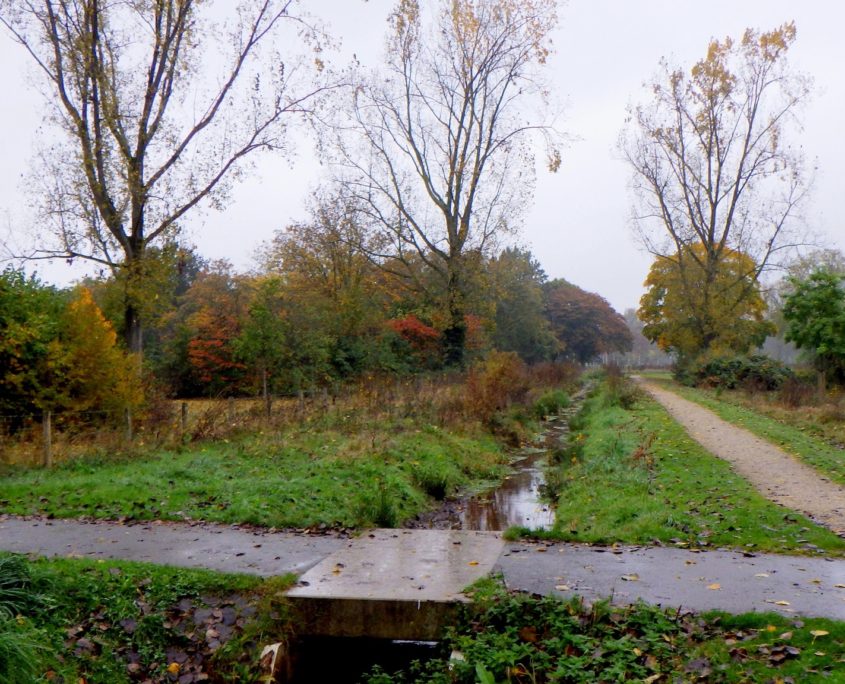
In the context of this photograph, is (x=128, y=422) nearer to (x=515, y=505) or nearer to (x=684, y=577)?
(x=515, y=505)

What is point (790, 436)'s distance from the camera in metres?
18.0

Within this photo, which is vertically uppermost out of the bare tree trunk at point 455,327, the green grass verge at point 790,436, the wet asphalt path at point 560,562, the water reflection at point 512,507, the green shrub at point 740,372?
the bare tree trunk at point 455,327

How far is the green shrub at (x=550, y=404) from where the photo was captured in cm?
3052

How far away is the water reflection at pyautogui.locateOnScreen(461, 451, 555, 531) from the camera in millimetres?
12531

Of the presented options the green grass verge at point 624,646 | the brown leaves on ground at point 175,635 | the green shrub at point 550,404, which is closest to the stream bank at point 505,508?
the green grass verge at point 624,646

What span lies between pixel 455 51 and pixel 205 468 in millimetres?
24115

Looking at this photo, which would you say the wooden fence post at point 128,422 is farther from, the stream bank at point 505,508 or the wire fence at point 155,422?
the stream bank at point 505,508

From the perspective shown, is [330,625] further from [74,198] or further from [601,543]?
[74,198]

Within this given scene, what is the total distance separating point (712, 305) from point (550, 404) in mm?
18492

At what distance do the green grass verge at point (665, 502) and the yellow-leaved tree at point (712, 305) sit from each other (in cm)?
2944

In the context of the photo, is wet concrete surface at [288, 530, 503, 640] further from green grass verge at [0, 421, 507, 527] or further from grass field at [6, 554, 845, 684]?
green grass verge at [0, 421, 507, 527]

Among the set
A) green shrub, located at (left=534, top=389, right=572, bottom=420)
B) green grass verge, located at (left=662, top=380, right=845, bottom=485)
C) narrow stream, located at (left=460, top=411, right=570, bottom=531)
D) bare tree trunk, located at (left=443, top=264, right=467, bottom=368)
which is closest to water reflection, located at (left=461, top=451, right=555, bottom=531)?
narrow stream, located at (left=460, top=411, right=570, bottom=531)

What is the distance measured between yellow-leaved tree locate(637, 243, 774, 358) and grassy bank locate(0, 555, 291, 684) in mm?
41254

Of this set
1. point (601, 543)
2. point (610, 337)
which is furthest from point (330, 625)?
point (610, 337)
